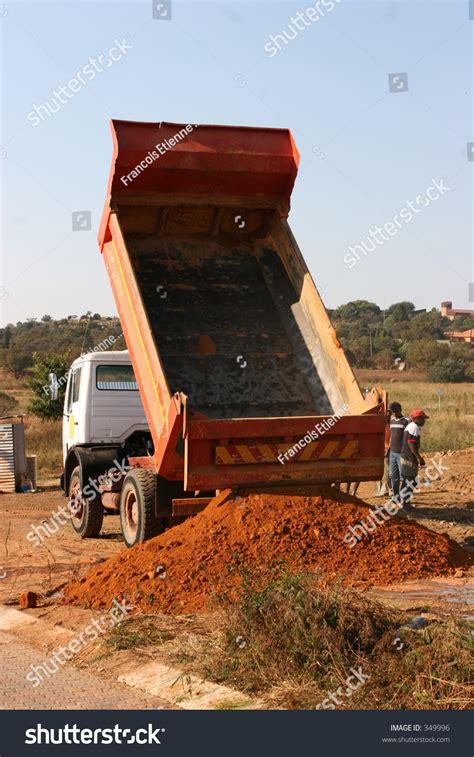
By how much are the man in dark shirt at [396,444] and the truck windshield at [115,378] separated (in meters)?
3.63

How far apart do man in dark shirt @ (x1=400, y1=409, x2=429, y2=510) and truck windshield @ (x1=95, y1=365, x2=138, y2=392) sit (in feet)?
12.1

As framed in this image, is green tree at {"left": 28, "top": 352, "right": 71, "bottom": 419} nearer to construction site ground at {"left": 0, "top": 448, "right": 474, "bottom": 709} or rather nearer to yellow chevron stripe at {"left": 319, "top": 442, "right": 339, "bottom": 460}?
construction site ground at {"left": 0, "top": 448, "right": 474, "bottom": 709}

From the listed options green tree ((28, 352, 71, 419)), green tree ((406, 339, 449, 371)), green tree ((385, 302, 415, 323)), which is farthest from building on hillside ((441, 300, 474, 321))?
green tree ((28, 352, 71, 419))

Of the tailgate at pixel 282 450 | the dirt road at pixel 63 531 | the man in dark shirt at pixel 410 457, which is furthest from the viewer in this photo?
the man in dark shirt at pixel 410 457

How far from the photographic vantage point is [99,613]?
23.7 ft

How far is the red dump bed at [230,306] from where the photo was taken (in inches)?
343

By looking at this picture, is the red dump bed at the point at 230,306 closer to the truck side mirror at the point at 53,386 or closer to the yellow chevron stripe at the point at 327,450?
the yellow chevron stripe at the point at 327,450

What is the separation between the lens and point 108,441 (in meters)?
12.2

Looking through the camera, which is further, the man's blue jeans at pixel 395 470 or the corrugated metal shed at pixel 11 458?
the corrugated metal shed at pixel 11 458

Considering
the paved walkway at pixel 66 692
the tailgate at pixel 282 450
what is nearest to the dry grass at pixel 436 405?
the tailgate at pixel 282 450
